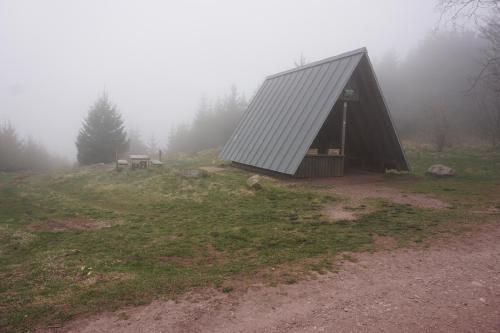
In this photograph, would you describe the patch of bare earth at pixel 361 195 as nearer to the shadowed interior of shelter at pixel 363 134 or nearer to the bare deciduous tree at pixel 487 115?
the shadowed interior of shelter at pixel 363 134

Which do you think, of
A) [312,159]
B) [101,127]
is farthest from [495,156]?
[101,127]

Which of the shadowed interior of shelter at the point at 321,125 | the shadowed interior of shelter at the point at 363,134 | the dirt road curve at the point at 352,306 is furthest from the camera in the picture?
the shadowed interior of shelter at the point at 363,134

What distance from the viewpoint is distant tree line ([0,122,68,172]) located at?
29.8 m

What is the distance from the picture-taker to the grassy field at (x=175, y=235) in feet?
14.9

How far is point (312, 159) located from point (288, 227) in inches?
257

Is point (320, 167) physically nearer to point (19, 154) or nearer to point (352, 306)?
point (352, 306)

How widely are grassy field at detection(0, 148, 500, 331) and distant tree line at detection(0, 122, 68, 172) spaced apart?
20.6 meters

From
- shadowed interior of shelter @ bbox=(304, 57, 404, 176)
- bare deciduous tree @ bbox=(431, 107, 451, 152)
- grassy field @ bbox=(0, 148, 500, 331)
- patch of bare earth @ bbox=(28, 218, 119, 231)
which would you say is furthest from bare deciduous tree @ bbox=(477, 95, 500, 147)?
patch of bare earth @ bbox=(28, 218, 119, 231)

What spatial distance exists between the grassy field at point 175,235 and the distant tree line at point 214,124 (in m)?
25.9

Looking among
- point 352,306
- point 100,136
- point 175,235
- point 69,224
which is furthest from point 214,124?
point 352,306

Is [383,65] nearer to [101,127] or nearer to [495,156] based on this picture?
[495,156]

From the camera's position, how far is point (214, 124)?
40.6 m

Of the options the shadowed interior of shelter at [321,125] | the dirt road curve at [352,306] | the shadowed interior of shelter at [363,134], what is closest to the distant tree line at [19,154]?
the shadowed interior of shelter at [321,125]

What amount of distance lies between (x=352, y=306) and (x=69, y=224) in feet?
24.9
